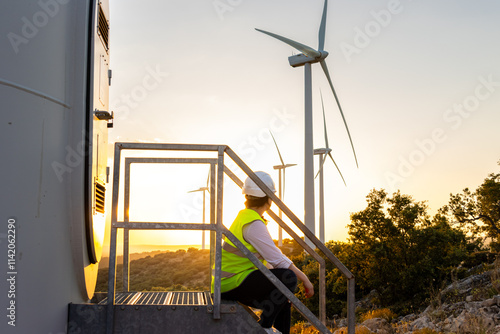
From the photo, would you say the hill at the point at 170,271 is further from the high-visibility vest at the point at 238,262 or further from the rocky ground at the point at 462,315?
the high-visibility vest at the point at 238,262

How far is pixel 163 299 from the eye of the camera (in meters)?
4.91

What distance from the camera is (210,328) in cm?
431

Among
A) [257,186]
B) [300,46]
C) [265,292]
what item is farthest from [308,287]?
[300,46]

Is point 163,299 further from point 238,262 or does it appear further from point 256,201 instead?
point 256,201

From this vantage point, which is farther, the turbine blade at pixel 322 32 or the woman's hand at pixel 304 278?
the turbine blade at pixel 322 32

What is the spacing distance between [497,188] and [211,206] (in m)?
24.6

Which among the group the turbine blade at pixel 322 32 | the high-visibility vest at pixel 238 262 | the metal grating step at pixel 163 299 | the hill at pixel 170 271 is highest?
the turbine blade at pixel 322 32

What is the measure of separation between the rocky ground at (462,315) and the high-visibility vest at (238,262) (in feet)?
22.3

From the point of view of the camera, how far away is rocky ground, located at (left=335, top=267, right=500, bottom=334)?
10586 mm

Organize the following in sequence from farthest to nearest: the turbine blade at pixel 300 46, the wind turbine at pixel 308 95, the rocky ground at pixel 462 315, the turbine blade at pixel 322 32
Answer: the wind turbine at pixel 308 95, the turbine blade at pixel 300 46, the turbine blade at pixel 322 32, the rocky ground at pixel 462 315

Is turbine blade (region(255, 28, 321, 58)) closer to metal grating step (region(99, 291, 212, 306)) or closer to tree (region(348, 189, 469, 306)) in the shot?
tree (region(348, 189, 469, 306))

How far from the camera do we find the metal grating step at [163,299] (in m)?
4.55

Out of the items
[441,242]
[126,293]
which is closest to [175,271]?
[441,242]

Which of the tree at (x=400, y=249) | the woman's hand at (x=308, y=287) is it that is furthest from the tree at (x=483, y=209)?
the woman's hand at (x=308, y=287)
